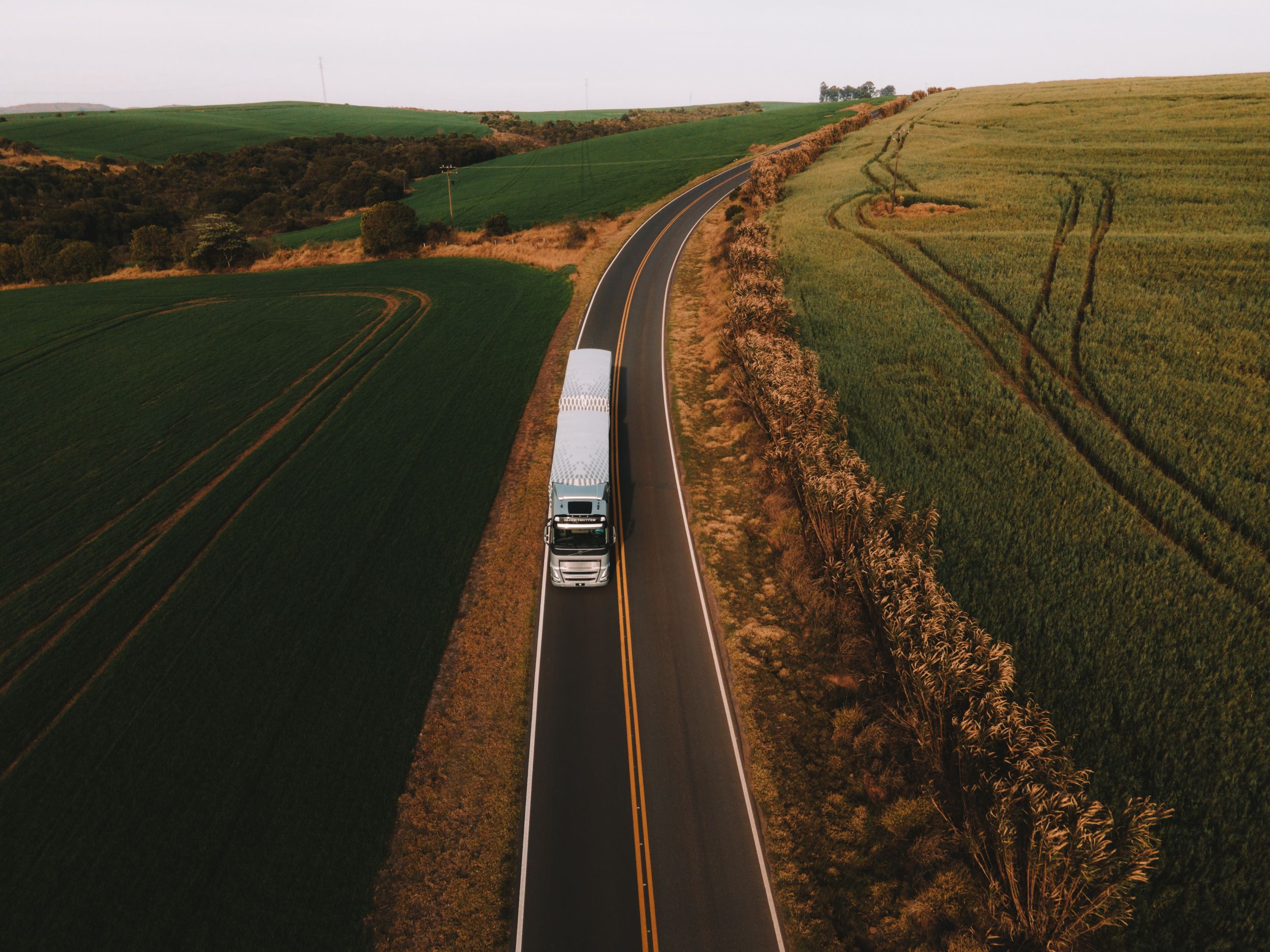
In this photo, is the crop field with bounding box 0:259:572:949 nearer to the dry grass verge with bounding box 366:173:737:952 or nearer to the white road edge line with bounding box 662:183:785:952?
the dry grass verge with bounding box 366:173:737:952

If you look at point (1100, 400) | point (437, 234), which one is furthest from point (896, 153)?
point (1100, 400)

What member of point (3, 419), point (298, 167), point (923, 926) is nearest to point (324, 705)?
point (923, 926)

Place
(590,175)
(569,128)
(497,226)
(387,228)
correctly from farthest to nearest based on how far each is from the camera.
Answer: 1. (569,128)
2. (590,175)
3. (497,226)
4. (387,228)

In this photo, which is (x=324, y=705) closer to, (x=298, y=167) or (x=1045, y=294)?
(x=1045, y=294)

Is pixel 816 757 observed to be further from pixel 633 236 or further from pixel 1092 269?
pixel 633 236

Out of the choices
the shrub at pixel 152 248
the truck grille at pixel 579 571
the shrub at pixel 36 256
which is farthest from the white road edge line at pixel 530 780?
the shrub at pixel 36 256
